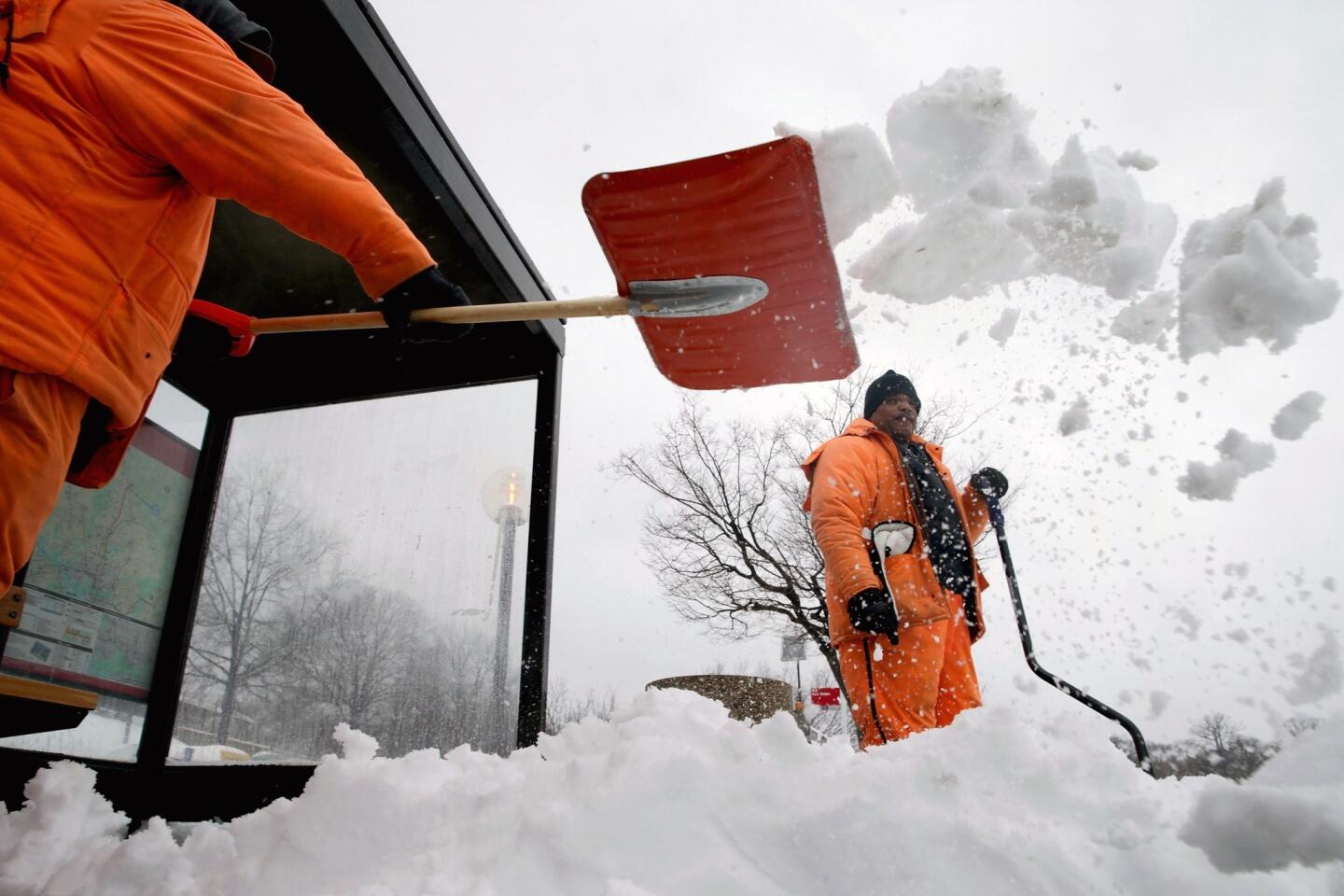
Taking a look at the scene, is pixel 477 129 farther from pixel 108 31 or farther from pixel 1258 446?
pixel 1258 446

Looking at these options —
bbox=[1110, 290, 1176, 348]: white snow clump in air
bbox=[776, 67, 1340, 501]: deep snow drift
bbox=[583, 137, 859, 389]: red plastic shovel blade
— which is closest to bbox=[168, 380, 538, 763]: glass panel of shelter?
bbox=[583, 137, 859, 389]: red plastic shovel blade

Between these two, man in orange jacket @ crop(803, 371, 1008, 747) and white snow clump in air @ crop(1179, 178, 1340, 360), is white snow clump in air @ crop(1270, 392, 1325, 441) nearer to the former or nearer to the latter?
white snow clump in air @ crop(1179, 178, 1340, 360)

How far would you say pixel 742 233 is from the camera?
2193mm

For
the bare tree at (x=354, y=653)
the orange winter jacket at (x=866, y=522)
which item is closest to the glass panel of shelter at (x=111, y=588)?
the bare tree at (x=354, y=653)

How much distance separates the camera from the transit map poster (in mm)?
3277

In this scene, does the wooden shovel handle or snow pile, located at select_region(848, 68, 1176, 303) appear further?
snow pile, located at select_region(848, 68, 1176, 303)

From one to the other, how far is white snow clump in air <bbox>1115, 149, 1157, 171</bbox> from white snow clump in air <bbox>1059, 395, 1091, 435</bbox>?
80cm

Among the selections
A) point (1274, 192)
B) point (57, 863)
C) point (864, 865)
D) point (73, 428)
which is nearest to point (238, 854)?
point (57, 863)

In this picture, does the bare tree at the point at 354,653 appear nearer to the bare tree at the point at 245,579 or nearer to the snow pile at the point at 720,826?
the bare tree at the point at 245,579

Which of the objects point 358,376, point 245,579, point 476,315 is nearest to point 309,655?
point 245,579

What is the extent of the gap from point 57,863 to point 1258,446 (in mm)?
3206

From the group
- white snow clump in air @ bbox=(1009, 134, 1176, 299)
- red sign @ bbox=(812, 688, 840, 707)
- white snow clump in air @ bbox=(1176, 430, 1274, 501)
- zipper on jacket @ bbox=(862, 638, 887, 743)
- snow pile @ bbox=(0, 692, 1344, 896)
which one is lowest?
snow pile @ bbox=(0, 692, 1344, 896)

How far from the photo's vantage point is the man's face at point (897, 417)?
10.3 feet

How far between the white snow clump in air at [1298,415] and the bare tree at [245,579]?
4079mm
